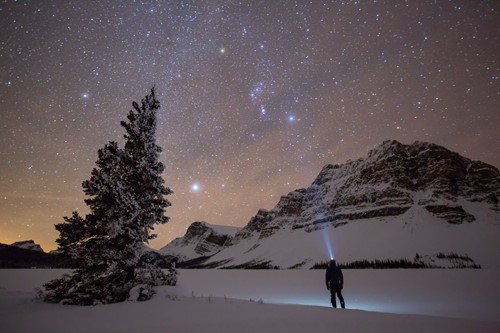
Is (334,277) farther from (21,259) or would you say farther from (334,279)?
(21,259)

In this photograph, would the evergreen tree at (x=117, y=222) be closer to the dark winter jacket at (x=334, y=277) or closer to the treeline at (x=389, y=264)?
the dark winter jacket at (x=334, y=277)

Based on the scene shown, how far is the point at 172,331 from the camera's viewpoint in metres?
7.40

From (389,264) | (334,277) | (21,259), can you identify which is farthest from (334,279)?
(21,259)

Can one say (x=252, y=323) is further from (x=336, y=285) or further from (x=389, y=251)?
(x=389, y=251)

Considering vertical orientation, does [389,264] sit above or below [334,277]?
below

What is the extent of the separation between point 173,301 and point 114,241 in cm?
471

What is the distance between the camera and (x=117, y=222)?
14.1 m

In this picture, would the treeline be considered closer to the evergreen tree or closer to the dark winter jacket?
the dark winter jacket

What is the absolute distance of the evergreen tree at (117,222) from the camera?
1388 centimetres

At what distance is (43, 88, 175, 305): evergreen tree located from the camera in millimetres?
13875

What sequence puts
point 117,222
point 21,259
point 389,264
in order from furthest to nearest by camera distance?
point 21,259, point 389,264, point 117,222

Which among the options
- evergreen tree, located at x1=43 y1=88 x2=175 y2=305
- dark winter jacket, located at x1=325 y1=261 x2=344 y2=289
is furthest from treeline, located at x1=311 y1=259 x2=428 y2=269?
evergreen tree, located at x1=43 y1=88 x2=175 y2=305

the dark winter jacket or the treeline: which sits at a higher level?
the dark winter jacket

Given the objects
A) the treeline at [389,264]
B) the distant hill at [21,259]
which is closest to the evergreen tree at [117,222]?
the treeline at [389,264]
